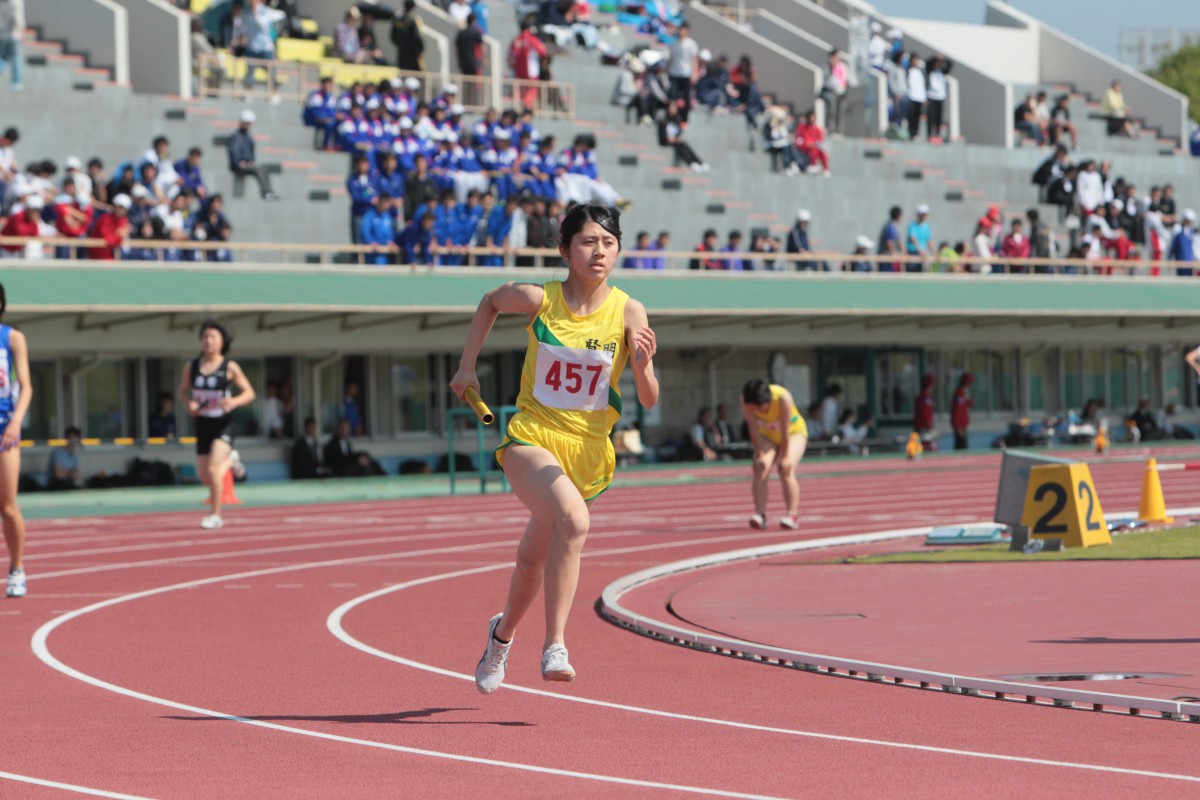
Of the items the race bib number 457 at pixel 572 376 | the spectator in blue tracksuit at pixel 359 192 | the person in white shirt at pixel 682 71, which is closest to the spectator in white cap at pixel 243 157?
the spectator in blue tracksuit at pixel 359 192

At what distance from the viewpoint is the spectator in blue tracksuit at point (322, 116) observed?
111 ft

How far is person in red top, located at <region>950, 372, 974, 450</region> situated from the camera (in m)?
39.5

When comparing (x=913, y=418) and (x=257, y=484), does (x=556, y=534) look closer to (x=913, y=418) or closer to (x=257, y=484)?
(x=257, y=484)

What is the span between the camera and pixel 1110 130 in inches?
1953

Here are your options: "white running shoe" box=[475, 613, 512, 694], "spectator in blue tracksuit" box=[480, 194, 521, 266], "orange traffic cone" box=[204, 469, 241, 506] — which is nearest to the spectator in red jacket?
"spectator in blue tracksuit" box=[480, 194, 521, 266]

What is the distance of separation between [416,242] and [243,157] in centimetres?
318

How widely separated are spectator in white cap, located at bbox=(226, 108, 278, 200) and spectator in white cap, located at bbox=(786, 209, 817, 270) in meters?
10.1

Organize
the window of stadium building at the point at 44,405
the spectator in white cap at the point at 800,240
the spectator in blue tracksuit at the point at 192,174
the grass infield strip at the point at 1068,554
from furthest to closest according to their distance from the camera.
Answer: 1. the spectator in white cap at the point at 800,240
2. the window of stadium building at the point at 44,405
3. the spectator in blue tracksuit at the point at 192,174
4. the grass infield strip at the point at 1068,554

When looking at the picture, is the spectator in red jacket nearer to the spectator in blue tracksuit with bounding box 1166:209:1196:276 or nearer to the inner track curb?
the spectator in blue tracksuit with bounding box 1166:209:1196:276

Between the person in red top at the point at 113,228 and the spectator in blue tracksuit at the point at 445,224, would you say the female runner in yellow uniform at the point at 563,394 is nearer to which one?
the person in red top at the point at 113,228

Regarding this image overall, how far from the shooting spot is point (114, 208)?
27.8 m

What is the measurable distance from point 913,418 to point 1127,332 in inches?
248

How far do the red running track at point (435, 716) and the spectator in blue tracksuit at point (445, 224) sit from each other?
16597 mm

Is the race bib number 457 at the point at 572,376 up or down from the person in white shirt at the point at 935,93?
down
